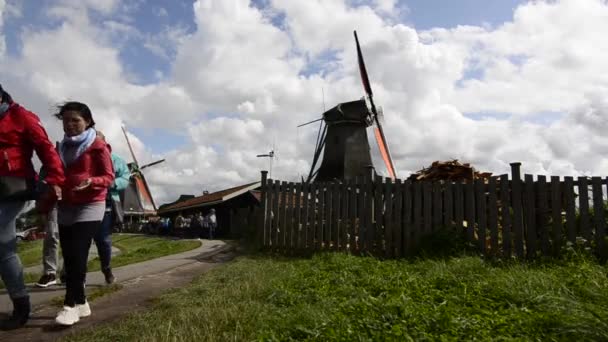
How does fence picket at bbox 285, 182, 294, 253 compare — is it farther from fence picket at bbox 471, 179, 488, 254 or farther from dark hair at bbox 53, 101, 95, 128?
dark hair at bbox 53, 101, 95, 128

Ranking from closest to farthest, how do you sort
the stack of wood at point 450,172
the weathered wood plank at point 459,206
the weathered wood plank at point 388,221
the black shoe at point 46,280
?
the black shoe at point 46,280, the weathered wood plank at point 459,206, the weathered wood plank at point 388,221, the stack of wood at point 450,172

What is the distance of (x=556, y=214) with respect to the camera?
18.6 ft

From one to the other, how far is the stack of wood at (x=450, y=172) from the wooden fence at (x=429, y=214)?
207 centimetres

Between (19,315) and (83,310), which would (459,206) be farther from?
(19,315)

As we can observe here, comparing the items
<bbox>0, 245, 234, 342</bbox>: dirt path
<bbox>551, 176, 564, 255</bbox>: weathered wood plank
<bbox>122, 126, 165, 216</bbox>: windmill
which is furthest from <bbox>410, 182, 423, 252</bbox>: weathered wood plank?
<bbox>122, 126, 165, 216</bbox>: windmill

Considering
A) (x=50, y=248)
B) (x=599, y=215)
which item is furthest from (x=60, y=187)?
(x=599, y=215)

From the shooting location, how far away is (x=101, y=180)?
3.33 meters

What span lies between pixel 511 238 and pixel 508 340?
4.18 m

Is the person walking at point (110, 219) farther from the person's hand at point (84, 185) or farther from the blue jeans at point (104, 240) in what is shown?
the person's hand at point (84, 185)


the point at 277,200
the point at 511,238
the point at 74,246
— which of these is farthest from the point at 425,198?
the point at 74,246

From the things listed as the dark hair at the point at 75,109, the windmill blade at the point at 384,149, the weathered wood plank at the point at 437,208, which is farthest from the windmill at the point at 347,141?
the dark hair at the point at 75,109

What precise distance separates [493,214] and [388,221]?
1540 millimetres

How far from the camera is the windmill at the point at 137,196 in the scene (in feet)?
153

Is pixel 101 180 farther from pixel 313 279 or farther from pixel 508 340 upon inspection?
pixel 508 340
